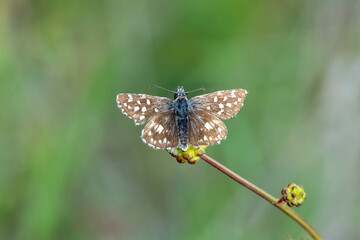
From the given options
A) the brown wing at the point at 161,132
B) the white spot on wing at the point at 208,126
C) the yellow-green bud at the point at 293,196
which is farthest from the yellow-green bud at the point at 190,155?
the yellow-green bud at the point at 293,196

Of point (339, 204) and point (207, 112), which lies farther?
point (339, 204)

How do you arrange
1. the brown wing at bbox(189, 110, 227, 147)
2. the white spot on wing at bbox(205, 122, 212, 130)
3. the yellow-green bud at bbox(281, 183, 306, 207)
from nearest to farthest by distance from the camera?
the yellow-green bud at bbox(281, 183, 306, 207)
the brown wing at bbox(189, 110, 227, 147)
the white spot on wing at bbox(205, 122, 212, 130)

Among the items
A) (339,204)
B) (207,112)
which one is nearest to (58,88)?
(207,112)

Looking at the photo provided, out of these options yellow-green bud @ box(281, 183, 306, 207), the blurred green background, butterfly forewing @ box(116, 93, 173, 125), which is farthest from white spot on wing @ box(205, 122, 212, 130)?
the blurred green background

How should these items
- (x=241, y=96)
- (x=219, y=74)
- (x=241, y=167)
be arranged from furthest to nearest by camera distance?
(x=219, y=74)
(x=241, y=167)
(x=241, y=96)

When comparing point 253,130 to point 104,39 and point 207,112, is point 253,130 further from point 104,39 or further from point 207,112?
point 207,112

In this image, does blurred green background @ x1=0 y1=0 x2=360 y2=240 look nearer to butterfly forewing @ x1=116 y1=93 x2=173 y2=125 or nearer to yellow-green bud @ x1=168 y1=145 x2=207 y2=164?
butterfly forewing @ x1=116 y1=93 x2=173 y2=125

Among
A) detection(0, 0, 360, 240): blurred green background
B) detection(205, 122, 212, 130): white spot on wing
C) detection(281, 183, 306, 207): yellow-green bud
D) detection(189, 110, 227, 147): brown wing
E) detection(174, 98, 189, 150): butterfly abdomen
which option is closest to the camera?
detection(281, 183, 306, 207): yellow-green bud

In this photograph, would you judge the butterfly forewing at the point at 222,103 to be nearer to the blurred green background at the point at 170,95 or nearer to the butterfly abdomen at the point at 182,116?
the butterfly abdomen at the point at 182,116
